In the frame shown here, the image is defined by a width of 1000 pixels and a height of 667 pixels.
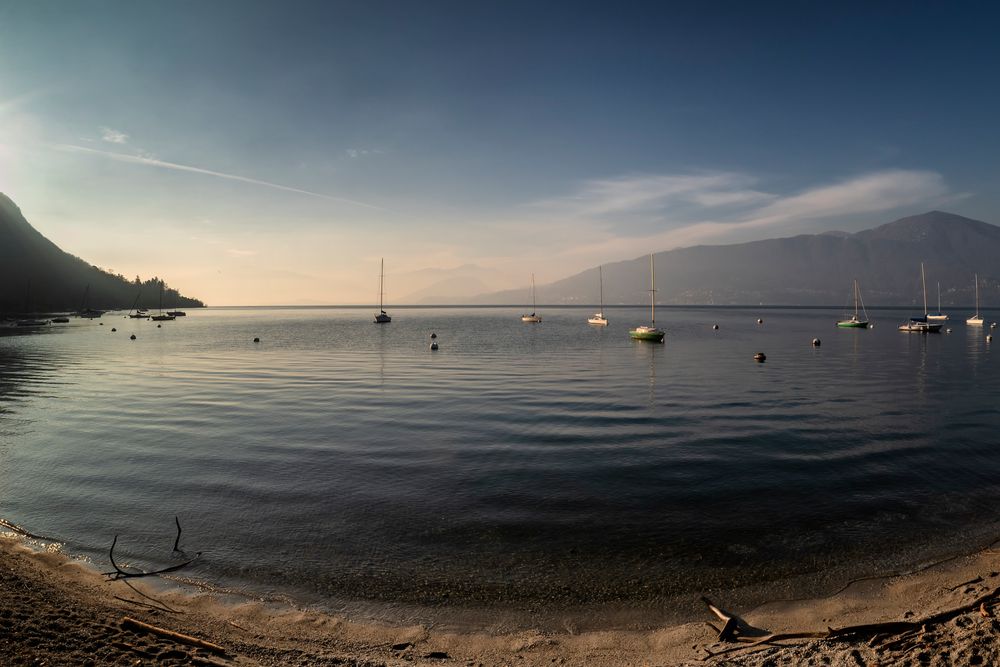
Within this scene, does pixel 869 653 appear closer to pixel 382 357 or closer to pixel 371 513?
pixel 371 513

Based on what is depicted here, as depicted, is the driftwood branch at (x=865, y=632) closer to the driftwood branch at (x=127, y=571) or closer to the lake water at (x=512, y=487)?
the lake water at (x=512, y=487)

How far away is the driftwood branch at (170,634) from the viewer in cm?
791

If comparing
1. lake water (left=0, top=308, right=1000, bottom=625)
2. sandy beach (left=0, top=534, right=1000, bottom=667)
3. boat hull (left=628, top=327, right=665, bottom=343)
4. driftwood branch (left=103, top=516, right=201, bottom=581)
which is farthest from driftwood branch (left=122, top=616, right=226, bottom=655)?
boat hull (left=628, top=327, right=665, bottom=343)

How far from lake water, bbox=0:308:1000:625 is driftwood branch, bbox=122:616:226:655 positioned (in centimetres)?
248

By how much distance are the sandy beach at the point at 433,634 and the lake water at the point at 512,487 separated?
0.81 meters

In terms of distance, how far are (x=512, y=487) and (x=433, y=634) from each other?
810cm

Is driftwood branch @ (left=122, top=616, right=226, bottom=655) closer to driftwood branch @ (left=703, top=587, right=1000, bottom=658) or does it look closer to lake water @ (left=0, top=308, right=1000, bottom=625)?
lake water @ (left=0, top=308, right=1000, bottom=625)

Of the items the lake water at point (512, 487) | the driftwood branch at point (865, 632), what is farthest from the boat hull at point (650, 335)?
the driftwood branch at point (865, 632)

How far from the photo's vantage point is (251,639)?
8617 millimetres

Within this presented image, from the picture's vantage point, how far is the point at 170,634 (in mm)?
8070

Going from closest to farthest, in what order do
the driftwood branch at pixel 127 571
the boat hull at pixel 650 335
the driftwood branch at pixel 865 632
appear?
the driftwood branch at pixel 865 632 < the driftwood branch at pixel 127 571 < the boat hull at pixel 650 335

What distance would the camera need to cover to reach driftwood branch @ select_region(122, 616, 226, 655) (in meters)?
7.91

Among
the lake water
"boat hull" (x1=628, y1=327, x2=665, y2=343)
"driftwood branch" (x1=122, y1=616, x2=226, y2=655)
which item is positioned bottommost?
the lake water

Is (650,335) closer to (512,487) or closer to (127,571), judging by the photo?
(512,487)
